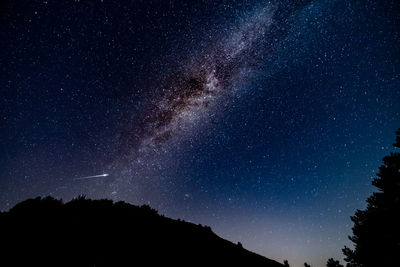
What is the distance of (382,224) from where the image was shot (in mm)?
10922

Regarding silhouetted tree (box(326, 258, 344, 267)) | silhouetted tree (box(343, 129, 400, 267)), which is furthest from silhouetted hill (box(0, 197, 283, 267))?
silhouetted tree (box(343, 129, 400, 267))

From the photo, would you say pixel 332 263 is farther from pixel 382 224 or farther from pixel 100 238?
pixel 100 238

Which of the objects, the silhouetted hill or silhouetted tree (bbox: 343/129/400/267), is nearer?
the silhouetted hill

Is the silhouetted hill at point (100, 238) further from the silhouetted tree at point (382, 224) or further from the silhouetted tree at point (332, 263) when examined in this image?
the silhouetted tree at point (382, 224)

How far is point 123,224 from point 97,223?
1.26m

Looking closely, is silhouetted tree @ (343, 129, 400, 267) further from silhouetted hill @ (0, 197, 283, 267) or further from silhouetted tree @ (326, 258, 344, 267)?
silhouetted hill @ (0, 197, 283, 267)

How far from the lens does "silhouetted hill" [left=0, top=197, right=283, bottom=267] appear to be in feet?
22.4

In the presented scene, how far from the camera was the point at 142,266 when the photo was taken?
757cm

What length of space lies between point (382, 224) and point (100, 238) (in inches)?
607

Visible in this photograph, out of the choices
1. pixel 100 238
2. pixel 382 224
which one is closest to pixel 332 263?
pixel 382 224

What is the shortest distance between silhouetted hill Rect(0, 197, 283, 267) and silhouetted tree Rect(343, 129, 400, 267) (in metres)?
6.38

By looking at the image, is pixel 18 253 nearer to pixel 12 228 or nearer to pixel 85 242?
pixel 12 228

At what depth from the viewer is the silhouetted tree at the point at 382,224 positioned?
10.2 metres

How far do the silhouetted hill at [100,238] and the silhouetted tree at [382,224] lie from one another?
6.38 m
